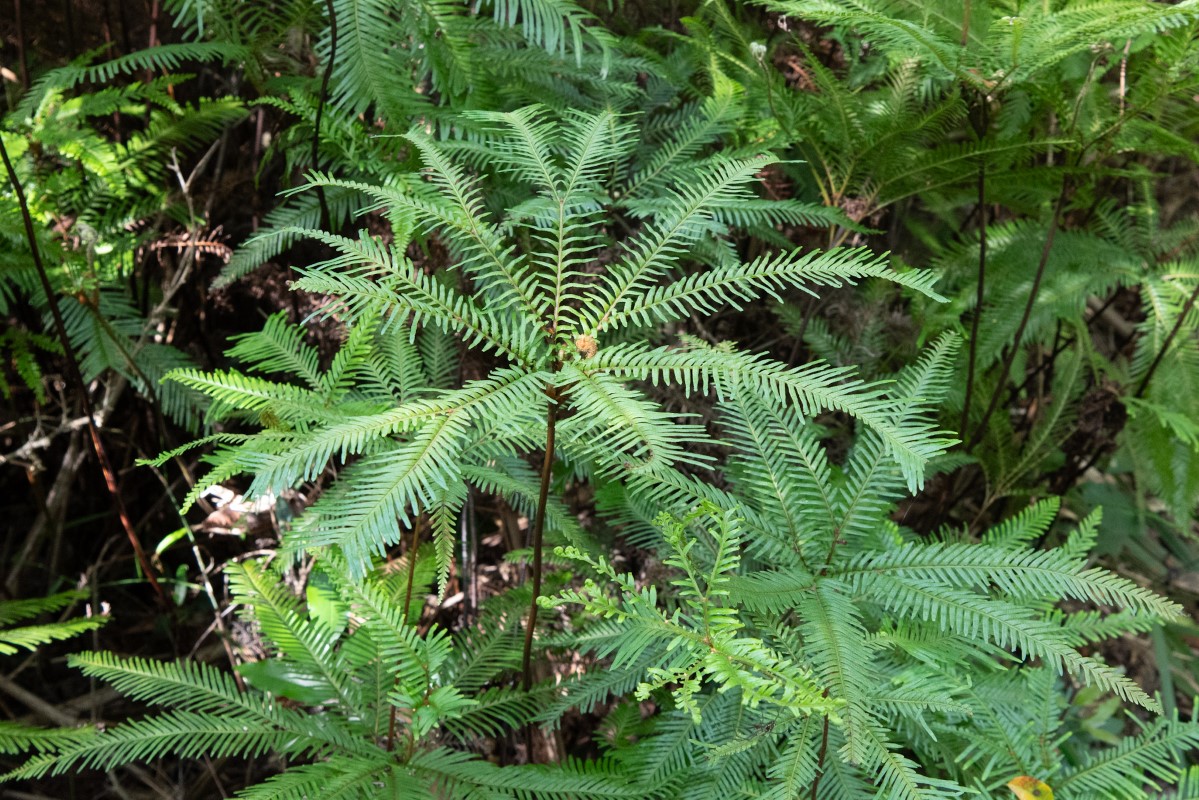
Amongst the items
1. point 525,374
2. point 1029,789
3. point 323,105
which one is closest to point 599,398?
point 525,374

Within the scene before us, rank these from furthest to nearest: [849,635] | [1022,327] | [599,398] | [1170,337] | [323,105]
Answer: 1. [1170,337]
2. [1022,327]
3. [323,105]
4. [849,635]
5. [599,398]

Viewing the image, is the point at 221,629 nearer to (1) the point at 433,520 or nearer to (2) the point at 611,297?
(1) the point at 433,520

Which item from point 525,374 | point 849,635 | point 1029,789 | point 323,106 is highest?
point 323,106

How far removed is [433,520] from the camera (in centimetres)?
124

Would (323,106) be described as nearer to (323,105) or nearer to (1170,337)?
(323,105)

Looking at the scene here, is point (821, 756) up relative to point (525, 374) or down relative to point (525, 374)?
down

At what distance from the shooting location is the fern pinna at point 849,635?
3.55 ft

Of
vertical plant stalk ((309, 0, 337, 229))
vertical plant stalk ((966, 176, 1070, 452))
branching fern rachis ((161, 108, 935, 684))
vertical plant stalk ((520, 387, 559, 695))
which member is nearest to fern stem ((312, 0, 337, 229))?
vertical plant stalk ((309, 0, 337, 229))

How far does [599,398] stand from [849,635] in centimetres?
52

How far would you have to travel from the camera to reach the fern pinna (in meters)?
1.08

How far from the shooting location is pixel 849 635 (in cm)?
112

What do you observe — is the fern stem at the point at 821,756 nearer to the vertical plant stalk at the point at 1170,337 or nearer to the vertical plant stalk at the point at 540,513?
the vertical plant stalk at the point at 540,513

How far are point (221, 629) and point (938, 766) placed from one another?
58.0 inches

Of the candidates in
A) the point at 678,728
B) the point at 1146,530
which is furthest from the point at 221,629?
the point at 1146,530
